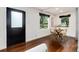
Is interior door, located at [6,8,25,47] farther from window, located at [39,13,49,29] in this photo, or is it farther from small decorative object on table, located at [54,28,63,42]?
small decorative object on table, located at [54,28,63,42]

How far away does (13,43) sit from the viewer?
0.76 meters

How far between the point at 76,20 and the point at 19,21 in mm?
555

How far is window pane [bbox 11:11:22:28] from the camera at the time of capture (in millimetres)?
744

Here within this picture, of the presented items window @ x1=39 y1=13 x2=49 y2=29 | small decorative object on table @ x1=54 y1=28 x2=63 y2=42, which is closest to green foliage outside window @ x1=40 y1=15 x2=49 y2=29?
window @ x1=39 y1=13 x2=49 y2=29

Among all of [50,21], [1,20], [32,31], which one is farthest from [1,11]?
[50,21]

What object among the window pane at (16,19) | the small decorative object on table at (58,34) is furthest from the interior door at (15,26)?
the small decorative object on table at (58,34)

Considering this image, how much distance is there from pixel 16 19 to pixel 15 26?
69 millimetres

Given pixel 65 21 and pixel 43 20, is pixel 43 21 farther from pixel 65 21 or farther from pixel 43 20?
pixel 65 21

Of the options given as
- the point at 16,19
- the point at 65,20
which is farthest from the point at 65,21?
the point at 16,19

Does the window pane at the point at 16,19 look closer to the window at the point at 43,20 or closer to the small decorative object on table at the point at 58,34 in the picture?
the window at the point at 43,20

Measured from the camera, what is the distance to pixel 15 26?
76cm

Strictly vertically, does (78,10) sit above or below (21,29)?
above
